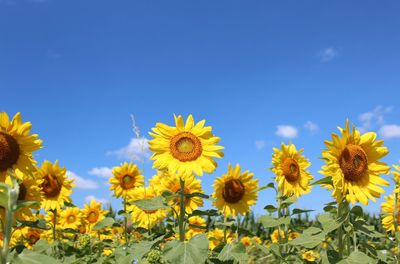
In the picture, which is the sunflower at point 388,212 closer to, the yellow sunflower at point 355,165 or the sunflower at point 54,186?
the yellow sunflower at point 355,165

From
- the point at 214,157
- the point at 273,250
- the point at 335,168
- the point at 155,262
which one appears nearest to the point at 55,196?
the point at 155,262

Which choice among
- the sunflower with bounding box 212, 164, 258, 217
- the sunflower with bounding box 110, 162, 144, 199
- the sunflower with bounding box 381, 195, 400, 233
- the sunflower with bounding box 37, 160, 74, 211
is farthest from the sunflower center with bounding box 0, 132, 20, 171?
the sunflower with bounding box 381, 195, 400, 233

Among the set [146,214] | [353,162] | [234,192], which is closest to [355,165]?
[353,162]

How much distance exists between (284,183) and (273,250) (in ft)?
5.61

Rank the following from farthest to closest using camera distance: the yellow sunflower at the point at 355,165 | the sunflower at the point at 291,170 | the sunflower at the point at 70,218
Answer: the sunflower at the point at 70,218 < the sunflower at the point at 291,170 < the yellow sunflower at the point at 355,165

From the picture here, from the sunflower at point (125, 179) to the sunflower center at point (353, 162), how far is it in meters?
4.29

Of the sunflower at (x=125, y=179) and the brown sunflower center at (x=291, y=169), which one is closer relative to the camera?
the brown sunflower center at (x=291, y=169)

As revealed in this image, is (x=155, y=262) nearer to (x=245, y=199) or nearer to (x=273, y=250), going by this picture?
(x=273, y=250)

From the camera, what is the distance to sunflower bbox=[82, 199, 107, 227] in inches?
368

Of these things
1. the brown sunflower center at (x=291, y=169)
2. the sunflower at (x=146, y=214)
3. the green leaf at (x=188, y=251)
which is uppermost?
the brown sunflower center at (x=291, y=169)

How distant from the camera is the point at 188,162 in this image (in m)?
4.68

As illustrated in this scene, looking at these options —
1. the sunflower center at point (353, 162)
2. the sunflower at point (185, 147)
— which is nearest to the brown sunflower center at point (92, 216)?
the sunflower at point (185, 147)

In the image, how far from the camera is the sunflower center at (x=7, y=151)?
13.3ft

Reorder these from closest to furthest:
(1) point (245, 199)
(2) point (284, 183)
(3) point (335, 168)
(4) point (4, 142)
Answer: (4) point (4, 142) < (3) point (335, 168) < (2) point (284, 183) < (1) point (245, 199)
